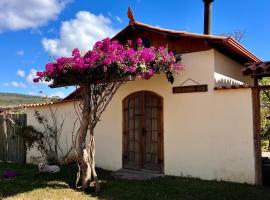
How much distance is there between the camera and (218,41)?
8812mm

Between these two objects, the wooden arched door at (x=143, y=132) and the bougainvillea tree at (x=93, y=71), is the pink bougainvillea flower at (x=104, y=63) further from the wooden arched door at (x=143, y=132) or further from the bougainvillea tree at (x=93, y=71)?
the wooden arched door at (x=143, y=132)

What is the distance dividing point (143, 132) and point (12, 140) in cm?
717

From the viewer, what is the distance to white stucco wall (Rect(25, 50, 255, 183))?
8.58 m

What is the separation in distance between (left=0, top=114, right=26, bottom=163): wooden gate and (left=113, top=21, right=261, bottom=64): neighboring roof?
6.20 metres

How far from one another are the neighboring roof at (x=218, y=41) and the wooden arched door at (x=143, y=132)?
1990mm

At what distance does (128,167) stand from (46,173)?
8.53ft

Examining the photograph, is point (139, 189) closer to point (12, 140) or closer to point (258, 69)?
point (258, 69)

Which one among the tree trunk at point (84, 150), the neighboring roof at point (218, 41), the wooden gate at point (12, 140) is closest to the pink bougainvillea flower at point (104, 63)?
the tree trunk at point (84, 150)

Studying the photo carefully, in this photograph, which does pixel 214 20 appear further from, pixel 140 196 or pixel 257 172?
pixel 140 196

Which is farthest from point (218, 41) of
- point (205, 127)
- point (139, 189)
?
point (139, 189)

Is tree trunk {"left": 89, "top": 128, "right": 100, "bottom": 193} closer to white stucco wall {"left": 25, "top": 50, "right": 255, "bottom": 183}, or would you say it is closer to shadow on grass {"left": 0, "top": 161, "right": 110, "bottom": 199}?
shadow on grass {"left": 0, "top": 161, "right": 110, "bottom": 199}

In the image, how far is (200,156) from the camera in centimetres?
932

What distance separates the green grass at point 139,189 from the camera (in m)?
7.55

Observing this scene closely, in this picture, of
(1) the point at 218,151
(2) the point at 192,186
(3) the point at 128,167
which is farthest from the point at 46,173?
(1) the point at 218,151
